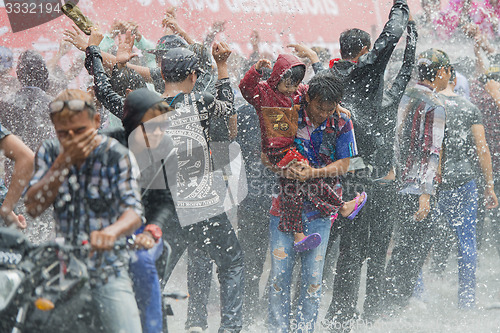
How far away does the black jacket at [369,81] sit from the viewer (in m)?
4.11

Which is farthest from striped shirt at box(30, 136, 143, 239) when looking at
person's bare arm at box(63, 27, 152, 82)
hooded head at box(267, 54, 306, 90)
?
person's bare arm at box(63, 27, 152, 82)

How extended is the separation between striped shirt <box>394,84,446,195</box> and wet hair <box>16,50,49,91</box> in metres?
3.29

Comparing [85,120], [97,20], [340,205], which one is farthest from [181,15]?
[85,120]

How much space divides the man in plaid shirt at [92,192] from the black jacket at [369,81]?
2049 mm

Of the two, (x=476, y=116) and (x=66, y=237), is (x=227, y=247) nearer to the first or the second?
(x=66, y=237)

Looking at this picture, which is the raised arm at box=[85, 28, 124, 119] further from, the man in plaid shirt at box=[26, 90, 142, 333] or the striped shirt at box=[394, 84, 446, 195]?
the striped shirt at box=[394, 84, 446, 195]

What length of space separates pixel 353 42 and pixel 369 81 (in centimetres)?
35

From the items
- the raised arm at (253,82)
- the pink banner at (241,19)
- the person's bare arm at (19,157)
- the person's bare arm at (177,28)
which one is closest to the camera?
the person's bare arm at (19,157)

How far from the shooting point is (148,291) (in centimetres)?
282

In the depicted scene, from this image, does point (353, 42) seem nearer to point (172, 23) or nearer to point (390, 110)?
point (390, 110)

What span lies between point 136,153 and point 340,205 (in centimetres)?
146

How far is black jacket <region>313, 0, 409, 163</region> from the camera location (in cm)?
411

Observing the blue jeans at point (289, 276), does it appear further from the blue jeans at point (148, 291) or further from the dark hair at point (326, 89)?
the blue jeans at point (148, 291)

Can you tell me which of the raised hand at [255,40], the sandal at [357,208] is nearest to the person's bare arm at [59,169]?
the sandal at [357,208]
